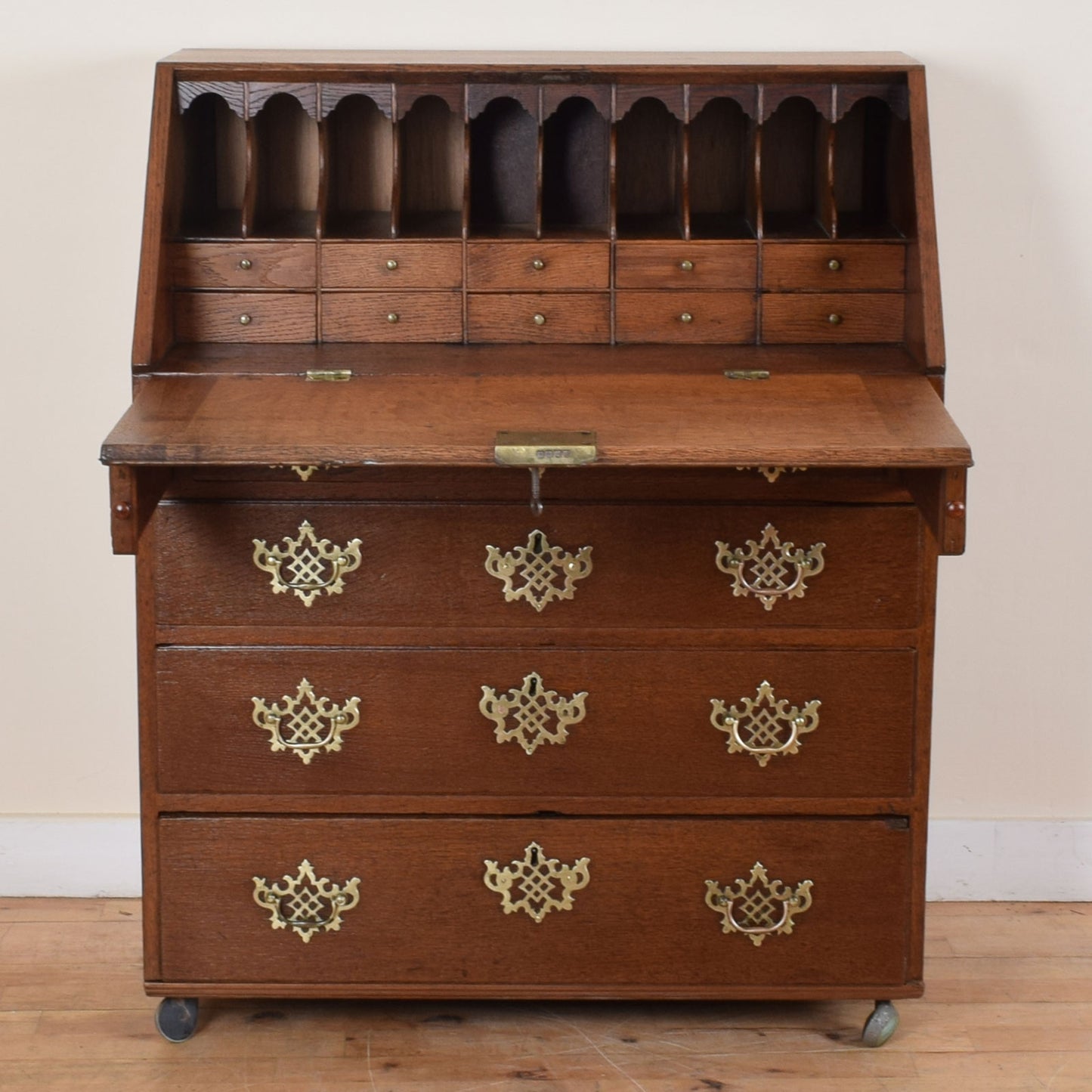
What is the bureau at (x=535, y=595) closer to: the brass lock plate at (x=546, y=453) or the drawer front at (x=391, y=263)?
the drawer front at (x=391, y=263)

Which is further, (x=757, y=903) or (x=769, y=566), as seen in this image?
(x=757, y=903)

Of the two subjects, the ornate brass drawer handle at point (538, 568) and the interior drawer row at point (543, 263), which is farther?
the interior drawer row at point (543, 263)

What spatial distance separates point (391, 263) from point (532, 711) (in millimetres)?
759

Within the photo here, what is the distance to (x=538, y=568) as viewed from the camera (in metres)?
2.61

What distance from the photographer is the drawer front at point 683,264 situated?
9.04ft

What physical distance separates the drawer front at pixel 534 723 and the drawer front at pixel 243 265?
603 mm

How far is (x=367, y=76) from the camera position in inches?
106

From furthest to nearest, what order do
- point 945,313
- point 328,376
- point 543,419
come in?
point 945,313, point 328,376, point 543,419

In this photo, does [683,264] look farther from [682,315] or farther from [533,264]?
[533,264]

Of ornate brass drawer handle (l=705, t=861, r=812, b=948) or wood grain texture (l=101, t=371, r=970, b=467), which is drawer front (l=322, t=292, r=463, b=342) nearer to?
wood grain texture (l=101, t=371, r=970, b=467)

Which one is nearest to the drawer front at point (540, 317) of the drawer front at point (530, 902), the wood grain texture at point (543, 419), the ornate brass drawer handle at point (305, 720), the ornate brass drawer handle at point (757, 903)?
the wood grain texture at point (543, 419)

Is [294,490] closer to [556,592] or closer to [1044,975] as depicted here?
[556,592]

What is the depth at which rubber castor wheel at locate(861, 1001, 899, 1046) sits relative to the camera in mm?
2811

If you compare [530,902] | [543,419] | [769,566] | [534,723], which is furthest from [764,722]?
[543,419]
